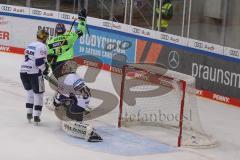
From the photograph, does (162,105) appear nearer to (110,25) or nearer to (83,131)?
(83,131)

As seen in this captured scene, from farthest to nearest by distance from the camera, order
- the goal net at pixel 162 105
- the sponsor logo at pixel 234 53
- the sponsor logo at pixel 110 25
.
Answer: the sponsor logo at pixel 110 25, the sponsor logo at pixel 234 53, the goal net at pixel 162 105

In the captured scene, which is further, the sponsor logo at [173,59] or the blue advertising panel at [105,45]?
the blue advertising panel at [105,45]

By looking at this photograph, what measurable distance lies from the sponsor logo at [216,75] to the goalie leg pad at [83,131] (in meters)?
4.70

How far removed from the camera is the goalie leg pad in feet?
32.1

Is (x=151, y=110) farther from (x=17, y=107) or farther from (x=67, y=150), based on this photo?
(x=17, y=107)

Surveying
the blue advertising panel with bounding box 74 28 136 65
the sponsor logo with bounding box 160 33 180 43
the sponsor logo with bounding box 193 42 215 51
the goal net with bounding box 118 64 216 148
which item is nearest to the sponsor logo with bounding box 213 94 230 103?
the sponsor logo with bounding box 193 42 215 51

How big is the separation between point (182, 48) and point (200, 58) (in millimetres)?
637

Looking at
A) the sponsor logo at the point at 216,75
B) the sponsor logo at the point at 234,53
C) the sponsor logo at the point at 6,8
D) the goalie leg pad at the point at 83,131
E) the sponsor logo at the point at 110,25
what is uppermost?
the sponsor logo at the point at 6,8

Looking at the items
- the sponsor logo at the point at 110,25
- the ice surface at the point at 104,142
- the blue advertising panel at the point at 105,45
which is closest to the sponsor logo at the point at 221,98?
the ice surface at the point at 104,142

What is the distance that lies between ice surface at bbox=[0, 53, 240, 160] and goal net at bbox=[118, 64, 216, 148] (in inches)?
9.1

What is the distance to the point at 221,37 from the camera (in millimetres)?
15203

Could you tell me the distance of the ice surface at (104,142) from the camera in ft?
29.9

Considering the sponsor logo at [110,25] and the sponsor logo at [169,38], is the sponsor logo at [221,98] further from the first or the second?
the sponsor logo at [110,25]

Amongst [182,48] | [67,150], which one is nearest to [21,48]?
[182,48]
